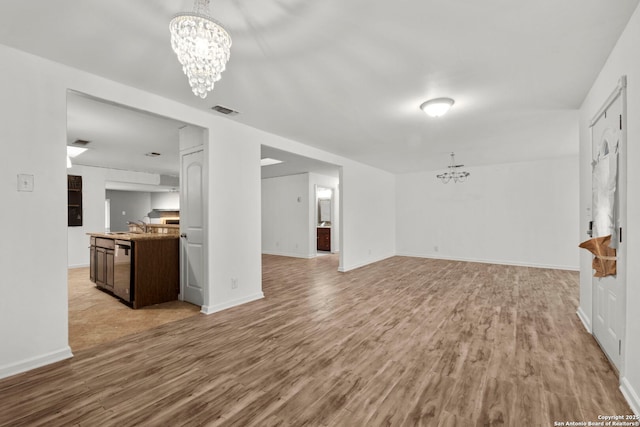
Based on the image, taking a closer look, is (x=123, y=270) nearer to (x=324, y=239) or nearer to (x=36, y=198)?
(x=36, y=198)

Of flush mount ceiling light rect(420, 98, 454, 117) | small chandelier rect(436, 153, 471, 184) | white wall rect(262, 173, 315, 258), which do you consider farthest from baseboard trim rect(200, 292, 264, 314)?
small chandelier rect(436, 153, 471, 184)

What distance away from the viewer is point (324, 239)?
371 inches

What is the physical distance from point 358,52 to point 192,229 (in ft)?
9.91

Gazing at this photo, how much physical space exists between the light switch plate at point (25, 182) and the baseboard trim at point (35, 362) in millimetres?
1330

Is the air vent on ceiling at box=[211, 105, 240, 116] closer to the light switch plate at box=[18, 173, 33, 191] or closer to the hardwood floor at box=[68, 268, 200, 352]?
the light switch plate at box=[18, 173, 33, 191]

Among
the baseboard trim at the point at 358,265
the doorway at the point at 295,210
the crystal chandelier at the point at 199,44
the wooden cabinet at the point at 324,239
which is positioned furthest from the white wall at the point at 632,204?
the wooden cabinet at the point at 324,239

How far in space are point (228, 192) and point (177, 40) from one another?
2.32 m

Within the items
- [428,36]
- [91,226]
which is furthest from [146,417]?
[91,226]

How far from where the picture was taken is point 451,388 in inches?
78.2

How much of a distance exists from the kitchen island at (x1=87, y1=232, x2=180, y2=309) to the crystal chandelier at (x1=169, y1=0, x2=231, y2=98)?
2.82m

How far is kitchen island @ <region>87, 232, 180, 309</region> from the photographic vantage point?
3.72m

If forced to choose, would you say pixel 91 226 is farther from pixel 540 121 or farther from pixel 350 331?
pixel 540 121

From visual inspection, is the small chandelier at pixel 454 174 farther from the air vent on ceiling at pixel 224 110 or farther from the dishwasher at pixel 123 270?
the dishwasher at pixel 123 270

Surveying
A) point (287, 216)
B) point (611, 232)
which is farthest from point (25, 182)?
point (287, 216)
